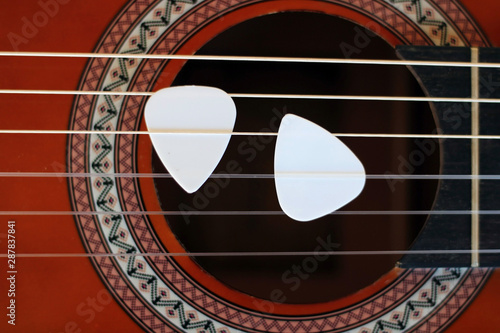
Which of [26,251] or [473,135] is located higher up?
[473,135]

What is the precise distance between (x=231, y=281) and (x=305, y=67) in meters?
0.43

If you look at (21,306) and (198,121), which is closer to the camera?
(198,121)

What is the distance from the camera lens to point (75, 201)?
35.1 inches

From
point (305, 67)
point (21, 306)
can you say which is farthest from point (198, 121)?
point (21, 306)

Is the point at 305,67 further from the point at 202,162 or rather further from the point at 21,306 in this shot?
the point at 21,306
